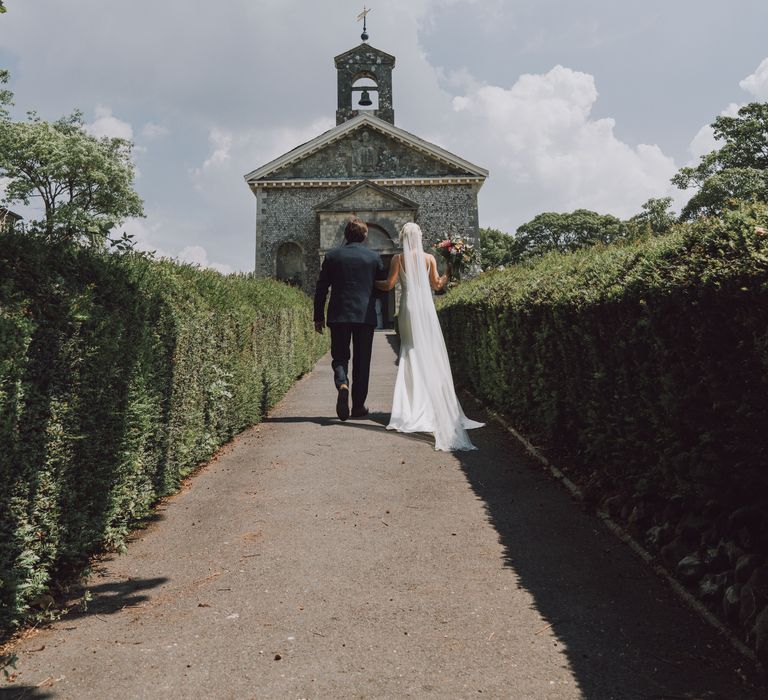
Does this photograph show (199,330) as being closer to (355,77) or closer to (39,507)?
(39,507)

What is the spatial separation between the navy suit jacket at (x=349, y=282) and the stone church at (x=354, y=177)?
79.6 feet

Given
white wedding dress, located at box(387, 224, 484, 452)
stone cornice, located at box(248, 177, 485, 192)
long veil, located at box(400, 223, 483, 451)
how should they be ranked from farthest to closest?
stone cornice, located at box(248, 177, 485, 192)
white wedding dress, located at box(387, 224, 484, 452)
long veil, located at box(400, 223, 483, 451)

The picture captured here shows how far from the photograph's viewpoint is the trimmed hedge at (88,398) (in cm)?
301

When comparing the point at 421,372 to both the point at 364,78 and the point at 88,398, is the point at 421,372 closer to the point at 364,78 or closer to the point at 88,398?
the point at 88,398

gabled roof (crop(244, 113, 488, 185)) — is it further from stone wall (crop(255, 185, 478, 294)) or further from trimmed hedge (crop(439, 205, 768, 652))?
trimmed hedge (crop(439, 205, 768, 652))

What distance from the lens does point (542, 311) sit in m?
6.08

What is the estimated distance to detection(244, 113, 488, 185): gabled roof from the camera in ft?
105

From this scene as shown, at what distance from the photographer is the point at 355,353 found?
26.7 ft

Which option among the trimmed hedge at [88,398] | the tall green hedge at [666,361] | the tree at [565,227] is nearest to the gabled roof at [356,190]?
the trimmed hedge at [88,398]

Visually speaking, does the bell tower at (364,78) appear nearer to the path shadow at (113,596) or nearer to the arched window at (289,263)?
the arched window at (289,263)

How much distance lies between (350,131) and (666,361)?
31.1 metres

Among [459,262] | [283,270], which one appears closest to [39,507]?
[459,262]

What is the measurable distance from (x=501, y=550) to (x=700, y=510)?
4.07 ft

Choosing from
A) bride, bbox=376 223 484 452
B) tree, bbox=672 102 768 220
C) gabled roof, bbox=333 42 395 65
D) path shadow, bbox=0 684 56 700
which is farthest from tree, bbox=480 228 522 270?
path shadow, bbox=0 684 56 700
